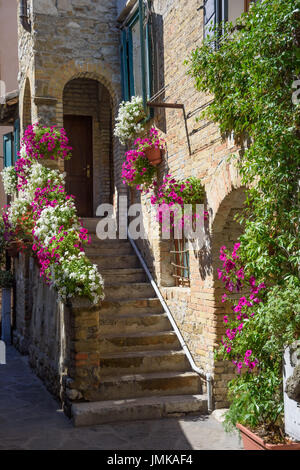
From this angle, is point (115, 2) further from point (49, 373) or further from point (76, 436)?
point (76, 436)

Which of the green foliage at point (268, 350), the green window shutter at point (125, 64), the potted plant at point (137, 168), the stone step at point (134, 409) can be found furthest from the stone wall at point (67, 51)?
the green foliage at point (268, 350)

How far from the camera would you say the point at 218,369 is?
20.0 feet

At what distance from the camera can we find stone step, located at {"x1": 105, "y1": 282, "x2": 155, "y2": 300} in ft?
24.9

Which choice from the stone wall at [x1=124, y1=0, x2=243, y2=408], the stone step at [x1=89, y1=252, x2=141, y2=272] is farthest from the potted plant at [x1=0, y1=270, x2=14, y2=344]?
the stone wall at [x1=124, y1=0, x2=243, y2=408]

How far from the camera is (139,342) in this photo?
6.91 m

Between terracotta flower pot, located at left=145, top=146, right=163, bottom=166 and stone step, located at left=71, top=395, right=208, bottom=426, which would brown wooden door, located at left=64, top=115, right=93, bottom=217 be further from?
stone step, located at left=71, top=395, right=208, bottom=426

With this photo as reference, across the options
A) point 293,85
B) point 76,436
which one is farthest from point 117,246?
point 293,85

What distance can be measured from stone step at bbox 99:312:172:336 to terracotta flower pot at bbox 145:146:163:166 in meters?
2.14

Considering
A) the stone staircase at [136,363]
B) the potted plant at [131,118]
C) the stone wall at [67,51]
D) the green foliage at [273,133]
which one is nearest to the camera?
the green foliage at [273,133]

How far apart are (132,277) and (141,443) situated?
3.26m

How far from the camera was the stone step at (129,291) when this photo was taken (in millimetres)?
7586

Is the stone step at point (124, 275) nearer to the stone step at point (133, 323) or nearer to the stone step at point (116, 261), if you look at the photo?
the stone step at point (116, 261)

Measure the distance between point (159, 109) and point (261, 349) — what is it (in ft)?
14.3

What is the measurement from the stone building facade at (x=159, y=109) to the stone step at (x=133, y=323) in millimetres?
211
